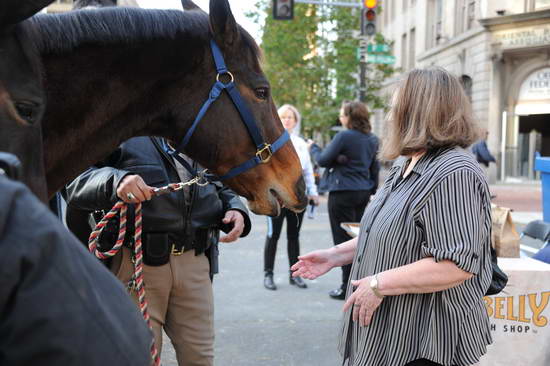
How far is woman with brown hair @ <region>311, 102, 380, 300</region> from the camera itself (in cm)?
599

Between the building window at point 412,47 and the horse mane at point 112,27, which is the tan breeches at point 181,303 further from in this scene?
the building window at point 412,47

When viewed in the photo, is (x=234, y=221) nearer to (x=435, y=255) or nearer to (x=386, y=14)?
(x=435, y=255)

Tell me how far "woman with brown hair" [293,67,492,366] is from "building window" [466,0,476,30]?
22570mm

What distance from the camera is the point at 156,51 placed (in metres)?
1.74

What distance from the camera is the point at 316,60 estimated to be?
19.8 metres

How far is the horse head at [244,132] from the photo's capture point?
1.84m

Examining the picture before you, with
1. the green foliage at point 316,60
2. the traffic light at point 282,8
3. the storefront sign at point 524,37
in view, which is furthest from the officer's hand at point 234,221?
the storefront sign at point 524,37

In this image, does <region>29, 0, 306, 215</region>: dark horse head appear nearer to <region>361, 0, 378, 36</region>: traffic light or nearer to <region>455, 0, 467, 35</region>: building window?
<region>361, 0, 378, 36</region>: traffic light

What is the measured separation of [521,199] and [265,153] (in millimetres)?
16318

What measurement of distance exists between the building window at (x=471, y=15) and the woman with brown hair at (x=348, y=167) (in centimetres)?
1890

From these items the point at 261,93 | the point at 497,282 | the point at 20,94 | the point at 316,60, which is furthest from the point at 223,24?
the point at 316,60

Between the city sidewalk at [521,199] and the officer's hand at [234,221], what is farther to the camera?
the city sidewalk at [521,199]

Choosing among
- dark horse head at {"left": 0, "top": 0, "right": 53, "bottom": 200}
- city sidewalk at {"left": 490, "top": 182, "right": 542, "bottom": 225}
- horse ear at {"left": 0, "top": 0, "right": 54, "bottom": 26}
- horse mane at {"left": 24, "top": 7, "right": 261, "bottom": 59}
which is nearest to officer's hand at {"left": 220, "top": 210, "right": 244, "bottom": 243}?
horse mane at {"left": 24, "top": 7, "right": 261, "bottom": 59}

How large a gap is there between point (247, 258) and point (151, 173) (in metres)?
5.06
